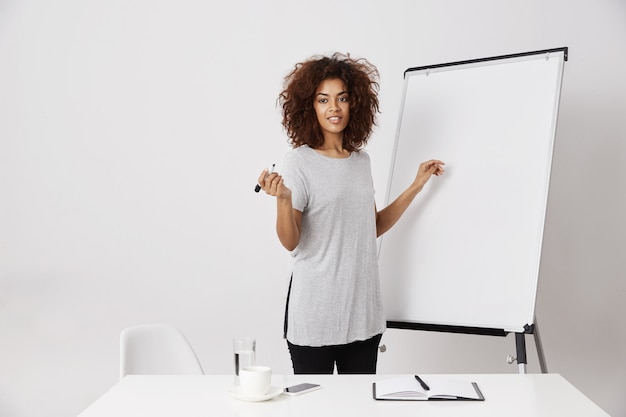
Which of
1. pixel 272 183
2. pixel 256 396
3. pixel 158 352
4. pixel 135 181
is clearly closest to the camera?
pixel 256 396

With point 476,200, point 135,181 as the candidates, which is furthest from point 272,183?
point 135,181

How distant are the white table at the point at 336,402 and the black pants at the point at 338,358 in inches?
15.5

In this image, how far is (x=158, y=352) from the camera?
2781 mm

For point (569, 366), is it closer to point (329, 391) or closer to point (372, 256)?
point (372, 256)

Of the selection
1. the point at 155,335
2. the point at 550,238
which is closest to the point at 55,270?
the point at 155,335

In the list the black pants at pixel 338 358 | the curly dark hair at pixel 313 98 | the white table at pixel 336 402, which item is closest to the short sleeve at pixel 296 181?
the curly dark hair at pixel 313 98

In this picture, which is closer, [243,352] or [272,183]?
[243,352]

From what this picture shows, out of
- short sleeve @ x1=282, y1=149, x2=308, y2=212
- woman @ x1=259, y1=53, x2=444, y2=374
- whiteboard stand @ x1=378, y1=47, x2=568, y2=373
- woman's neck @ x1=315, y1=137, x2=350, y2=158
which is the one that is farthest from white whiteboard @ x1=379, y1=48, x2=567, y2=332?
short sleeve @ x1=282, y1=149, x2=308, y2=212

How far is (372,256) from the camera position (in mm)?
2613

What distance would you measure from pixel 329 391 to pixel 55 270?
2.32m

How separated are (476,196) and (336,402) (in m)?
1.21

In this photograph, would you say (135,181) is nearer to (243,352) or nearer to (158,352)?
(158,352)

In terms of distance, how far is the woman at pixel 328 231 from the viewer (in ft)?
8.27

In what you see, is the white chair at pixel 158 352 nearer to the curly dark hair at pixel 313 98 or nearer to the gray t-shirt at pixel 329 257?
the gray t-shirt at pixel 329 257
